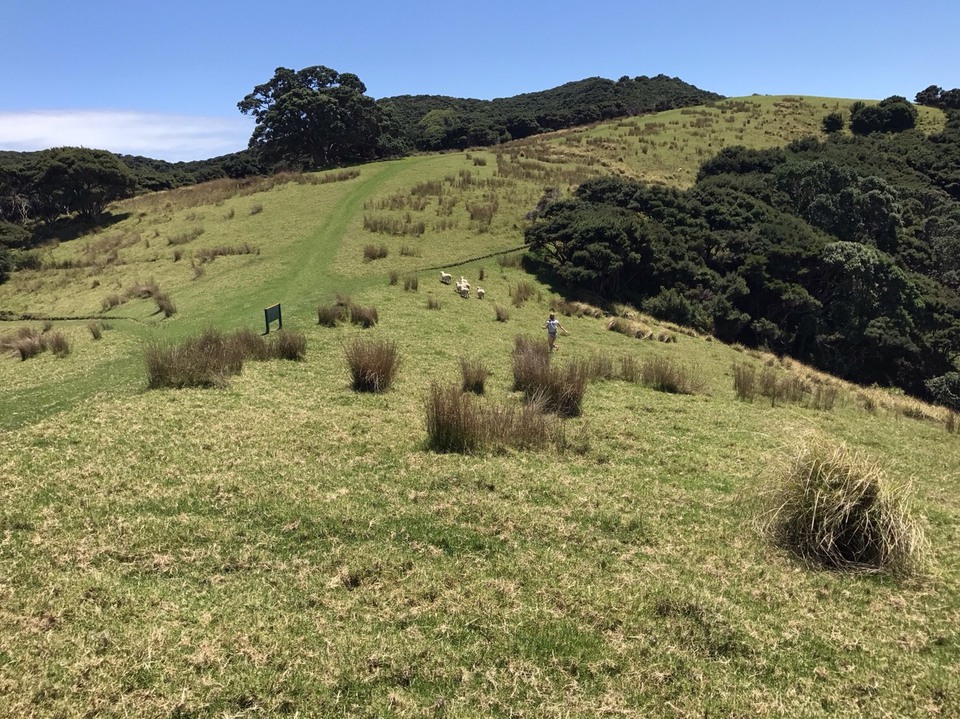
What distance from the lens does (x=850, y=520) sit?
5875 millimetres

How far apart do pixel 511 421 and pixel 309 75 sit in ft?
204

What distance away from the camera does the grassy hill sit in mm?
4062

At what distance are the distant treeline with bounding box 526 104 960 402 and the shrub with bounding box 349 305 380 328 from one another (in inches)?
464

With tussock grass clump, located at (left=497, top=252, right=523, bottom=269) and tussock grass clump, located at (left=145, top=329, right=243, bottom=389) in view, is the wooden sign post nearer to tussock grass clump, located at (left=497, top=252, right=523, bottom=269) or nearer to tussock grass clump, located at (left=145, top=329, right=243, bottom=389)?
tussock grass clump, located at (left=145, top=329, right=243, bottom=389)

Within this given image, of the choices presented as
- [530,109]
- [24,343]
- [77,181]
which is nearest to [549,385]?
[24,343]

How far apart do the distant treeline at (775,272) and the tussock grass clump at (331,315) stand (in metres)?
12.3

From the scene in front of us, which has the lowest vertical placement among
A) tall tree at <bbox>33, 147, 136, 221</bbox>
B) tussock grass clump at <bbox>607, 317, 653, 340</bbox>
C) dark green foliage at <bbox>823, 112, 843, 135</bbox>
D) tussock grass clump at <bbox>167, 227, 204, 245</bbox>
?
tussock grass clump at <bbox>607, 317, 653, 340</bbox>

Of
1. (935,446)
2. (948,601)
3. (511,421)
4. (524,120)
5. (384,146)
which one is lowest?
(935,446)

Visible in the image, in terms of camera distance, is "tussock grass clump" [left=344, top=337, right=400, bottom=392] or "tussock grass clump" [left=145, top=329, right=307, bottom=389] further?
"tussock grass clump" [left=344, top=337, right=400, bottom=392]

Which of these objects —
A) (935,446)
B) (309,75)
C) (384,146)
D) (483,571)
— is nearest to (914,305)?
(935,446)

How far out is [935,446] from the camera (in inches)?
443

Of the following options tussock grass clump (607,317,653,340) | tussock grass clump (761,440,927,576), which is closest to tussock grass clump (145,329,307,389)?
tussock grass clump (761,440,927,576)

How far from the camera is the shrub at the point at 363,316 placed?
17.0m

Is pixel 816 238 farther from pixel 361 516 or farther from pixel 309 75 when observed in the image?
pixel 309 75
